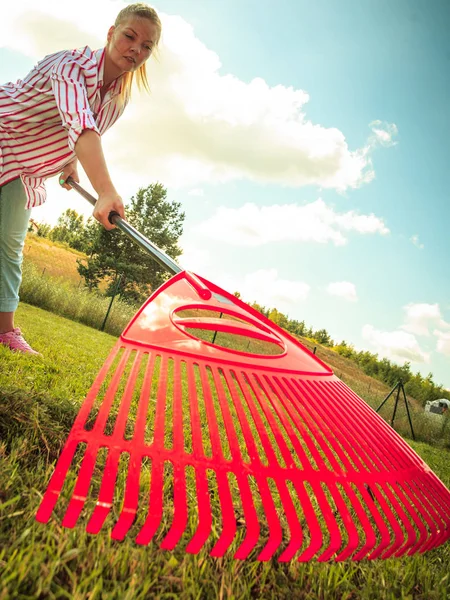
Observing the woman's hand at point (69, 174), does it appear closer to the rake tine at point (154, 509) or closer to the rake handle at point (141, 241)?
the rake handle at point (141, 241)

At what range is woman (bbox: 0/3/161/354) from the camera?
163 centimetres

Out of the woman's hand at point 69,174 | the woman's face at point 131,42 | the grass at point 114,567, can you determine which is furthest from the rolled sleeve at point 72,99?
the grass at point 114,567

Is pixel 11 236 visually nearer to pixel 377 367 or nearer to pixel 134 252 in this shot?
pixel 134 252

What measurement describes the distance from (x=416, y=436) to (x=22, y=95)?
10314 millimetres

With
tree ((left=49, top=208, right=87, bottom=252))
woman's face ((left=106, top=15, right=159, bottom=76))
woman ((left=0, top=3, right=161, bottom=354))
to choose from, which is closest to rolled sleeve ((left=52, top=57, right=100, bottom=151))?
woman ((left=0, top=3, right=161, bottom=354))

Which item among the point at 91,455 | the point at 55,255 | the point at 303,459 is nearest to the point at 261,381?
the point at 303,459

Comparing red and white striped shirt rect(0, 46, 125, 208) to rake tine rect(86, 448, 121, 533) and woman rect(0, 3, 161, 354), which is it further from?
rake tine rect(86, 448, 121, 533)

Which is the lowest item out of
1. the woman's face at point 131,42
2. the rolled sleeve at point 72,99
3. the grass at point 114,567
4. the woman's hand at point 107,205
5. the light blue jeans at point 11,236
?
the grass at point 114,567

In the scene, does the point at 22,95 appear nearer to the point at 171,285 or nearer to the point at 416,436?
the point at 171,285

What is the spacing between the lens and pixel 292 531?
81cm

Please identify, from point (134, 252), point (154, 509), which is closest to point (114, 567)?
point (154, 509)

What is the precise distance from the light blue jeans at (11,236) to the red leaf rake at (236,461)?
108 cm

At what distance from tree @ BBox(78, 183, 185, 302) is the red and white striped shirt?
2082cm

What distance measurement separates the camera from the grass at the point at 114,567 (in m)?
0.74
